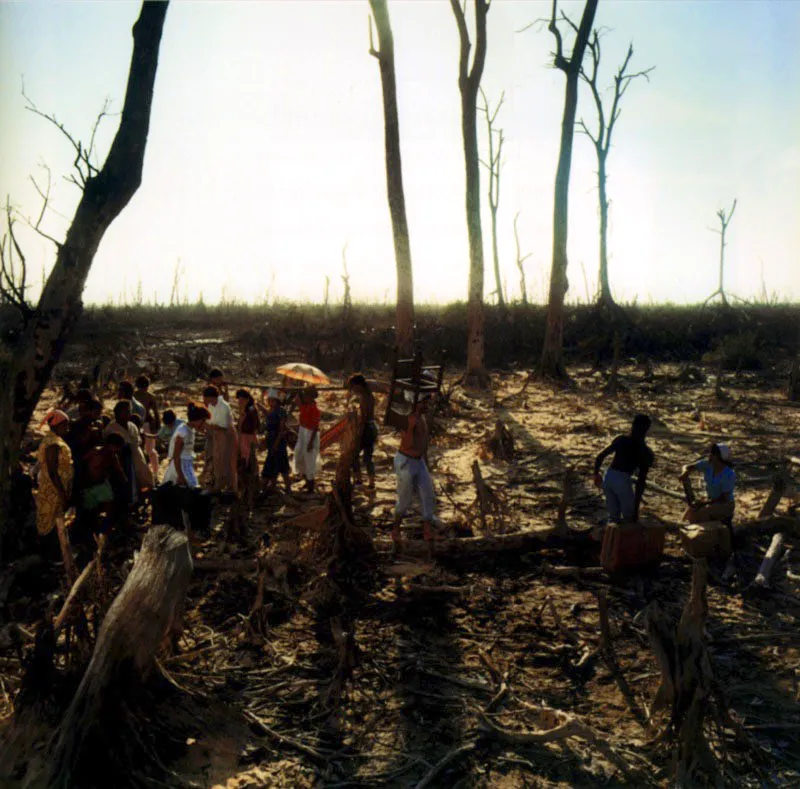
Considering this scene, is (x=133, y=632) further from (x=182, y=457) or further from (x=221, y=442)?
(x=221, y=442)

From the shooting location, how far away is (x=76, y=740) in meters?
3.67

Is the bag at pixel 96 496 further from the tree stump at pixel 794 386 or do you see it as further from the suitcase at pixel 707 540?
the tree stump at pixel 794 386

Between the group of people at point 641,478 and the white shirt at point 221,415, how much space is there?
4001 mm

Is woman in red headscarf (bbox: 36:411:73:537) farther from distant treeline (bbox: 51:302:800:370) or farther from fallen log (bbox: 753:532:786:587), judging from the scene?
distant treeline (bbox: 51:302:800:370)

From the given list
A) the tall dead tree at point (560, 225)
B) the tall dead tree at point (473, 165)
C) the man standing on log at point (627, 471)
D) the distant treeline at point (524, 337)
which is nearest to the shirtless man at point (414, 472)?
the man standing on log at point (627, 471)

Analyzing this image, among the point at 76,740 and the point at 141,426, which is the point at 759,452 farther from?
the point at 76,740

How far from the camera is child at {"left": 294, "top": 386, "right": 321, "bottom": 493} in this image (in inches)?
370

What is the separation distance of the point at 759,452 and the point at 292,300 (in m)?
29.6

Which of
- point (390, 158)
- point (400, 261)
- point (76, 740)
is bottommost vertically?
point (76, 740)

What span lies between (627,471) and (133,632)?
4.65 meters

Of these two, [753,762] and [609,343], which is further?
[609,343]

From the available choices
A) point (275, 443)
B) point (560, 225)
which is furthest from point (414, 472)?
point (560, 225)

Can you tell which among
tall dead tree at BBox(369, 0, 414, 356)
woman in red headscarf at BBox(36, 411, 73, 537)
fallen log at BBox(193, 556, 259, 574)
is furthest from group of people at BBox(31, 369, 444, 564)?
tall dead tree at BBox(369, 0, 414, 356)

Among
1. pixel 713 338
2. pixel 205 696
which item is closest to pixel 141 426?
pixel 205 696
